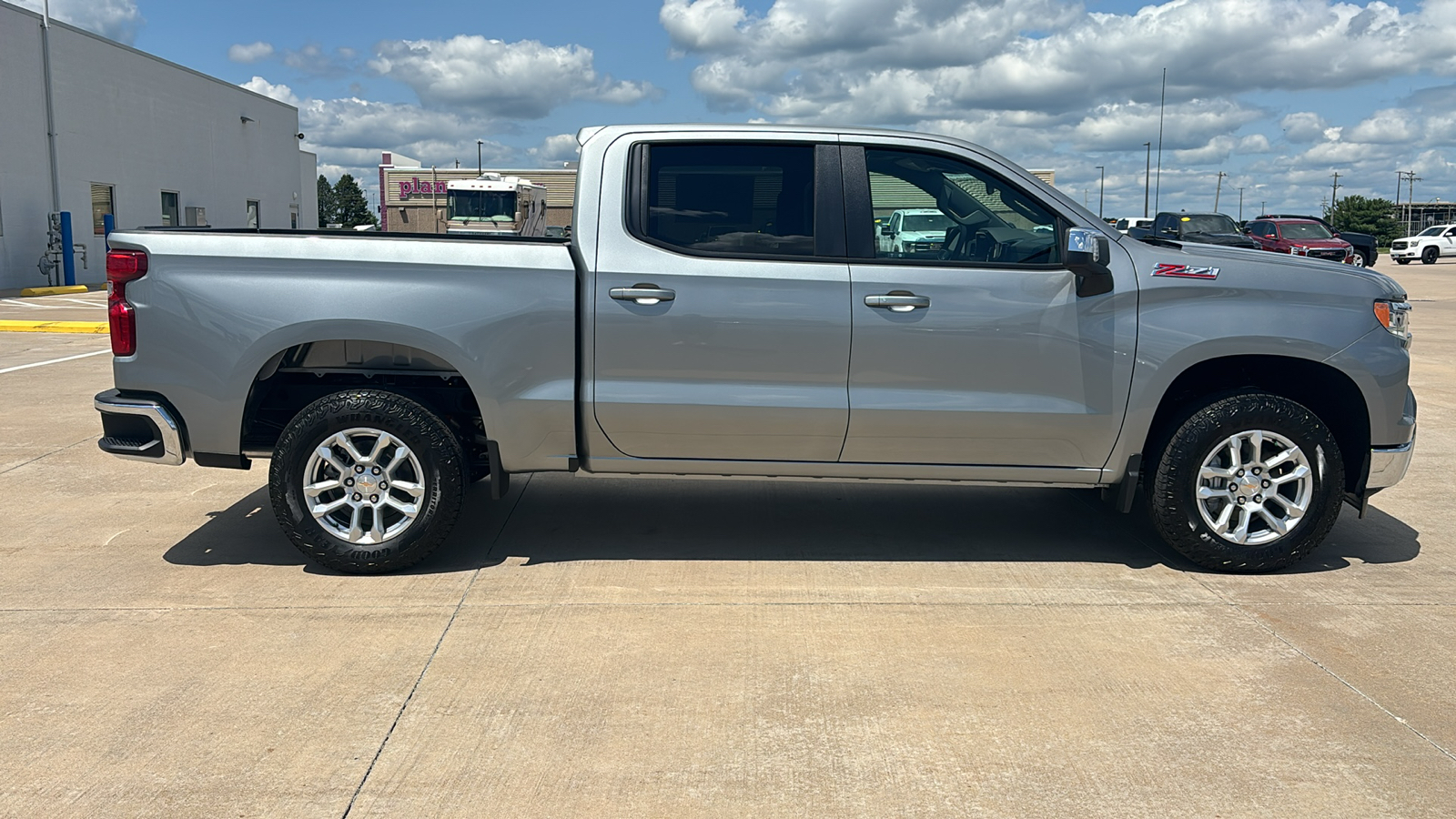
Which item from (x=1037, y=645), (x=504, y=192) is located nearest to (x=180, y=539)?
(x=1037, y=645)

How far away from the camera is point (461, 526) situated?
613 cm

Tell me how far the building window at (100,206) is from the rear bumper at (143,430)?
2530 centimetres

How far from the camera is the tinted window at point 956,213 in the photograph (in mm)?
5203

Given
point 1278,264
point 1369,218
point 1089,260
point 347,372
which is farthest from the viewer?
point 1369,218

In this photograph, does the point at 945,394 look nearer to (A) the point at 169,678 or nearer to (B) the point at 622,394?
(B) the point at 622,394

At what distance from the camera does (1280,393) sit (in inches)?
220

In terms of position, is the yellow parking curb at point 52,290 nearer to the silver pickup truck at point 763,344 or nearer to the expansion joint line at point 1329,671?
the silver pickup truck at point 763,344

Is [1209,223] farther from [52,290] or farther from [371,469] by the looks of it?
[371,469]

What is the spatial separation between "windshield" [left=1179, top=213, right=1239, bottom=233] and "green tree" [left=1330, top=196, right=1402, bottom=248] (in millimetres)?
76726

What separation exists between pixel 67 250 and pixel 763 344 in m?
25.1

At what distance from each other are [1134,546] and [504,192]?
33353mm

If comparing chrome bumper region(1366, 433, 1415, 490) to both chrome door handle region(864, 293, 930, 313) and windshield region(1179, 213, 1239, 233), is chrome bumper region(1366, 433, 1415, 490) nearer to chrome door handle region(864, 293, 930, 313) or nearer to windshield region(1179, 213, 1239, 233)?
chrome door handle region(864, 293, 930, 313)

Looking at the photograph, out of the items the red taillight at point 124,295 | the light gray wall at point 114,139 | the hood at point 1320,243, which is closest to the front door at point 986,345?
the red taillight at point 124,295

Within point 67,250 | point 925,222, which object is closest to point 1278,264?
point 925,222
